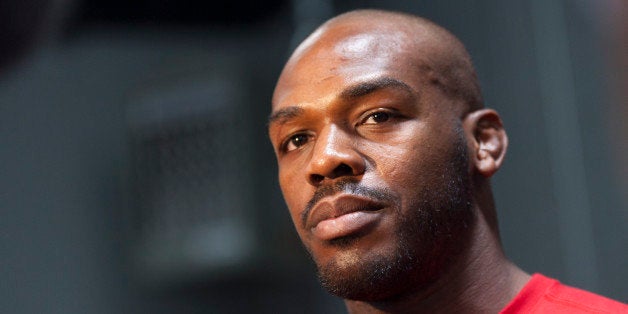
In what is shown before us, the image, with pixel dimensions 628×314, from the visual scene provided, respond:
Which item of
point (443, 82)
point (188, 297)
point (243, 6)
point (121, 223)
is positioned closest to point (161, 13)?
point (243, 6)

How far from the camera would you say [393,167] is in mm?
1420

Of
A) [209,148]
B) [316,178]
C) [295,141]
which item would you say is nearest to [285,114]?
[295,141]

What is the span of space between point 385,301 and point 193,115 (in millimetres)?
1201

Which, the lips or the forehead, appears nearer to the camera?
the lips

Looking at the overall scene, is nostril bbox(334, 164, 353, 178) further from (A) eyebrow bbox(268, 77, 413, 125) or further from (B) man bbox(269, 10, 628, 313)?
(A) eyebrow bbox(268, 77, 413, 125)

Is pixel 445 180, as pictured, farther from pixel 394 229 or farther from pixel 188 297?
pixel 188 297

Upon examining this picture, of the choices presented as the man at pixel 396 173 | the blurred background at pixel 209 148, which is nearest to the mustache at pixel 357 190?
the man at pixel 396 173

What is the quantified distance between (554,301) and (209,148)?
1309 millimetres

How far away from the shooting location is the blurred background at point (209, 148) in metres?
2.21

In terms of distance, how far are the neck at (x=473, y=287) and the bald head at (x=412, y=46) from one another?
247mm

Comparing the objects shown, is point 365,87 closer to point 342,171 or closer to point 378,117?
point 378,117

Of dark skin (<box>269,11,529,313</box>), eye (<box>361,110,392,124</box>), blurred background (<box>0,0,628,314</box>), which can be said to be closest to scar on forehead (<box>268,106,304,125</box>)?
dark skin (<box>269,11,529,313</box>)

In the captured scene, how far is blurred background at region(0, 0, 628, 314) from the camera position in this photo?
2209 millimetres

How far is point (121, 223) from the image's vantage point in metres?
2.33
